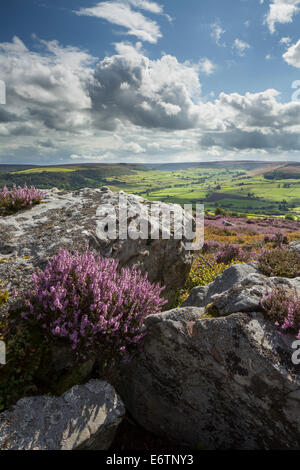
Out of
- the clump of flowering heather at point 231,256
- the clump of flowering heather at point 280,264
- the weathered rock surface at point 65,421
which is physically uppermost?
the clump of flowering heather at point 280,264

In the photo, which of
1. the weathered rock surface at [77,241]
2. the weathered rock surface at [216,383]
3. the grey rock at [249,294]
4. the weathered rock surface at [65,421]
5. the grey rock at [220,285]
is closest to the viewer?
the weathered rock surface at [65,421]

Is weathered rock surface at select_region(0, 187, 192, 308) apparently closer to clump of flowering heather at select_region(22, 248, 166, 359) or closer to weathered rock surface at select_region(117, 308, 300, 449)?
clump of flowering heather at select_region(22, 248, 166, 359)

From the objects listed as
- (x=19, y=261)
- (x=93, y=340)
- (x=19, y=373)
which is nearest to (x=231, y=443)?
(x=93, y=340)

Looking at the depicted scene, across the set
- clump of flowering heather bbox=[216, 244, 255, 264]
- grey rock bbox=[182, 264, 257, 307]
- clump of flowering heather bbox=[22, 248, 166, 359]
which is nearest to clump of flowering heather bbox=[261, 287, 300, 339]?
grey rock bbox=[182, 264, 257, 307]

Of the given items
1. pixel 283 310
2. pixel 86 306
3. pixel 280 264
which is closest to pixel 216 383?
pixel 283 310

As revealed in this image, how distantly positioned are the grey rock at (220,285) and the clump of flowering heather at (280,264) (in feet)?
1.28

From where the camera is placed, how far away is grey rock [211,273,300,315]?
14.5 ft

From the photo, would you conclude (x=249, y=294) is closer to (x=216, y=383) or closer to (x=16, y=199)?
(x=216, y=383)

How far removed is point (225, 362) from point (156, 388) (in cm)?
151

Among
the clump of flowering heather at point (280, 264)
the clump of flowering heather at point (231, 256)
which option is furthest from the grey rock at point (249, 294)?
the clump of flowering heather at point (231, 256)

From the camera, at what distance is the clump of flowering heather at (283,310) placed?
153 inches

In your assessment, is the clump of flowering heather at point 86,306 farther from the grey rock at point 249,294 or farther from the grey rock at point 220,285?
the grey rock at point 220,285

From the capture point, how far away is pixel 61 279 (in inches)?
178

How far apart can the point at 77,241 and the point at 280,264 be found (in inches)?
225
